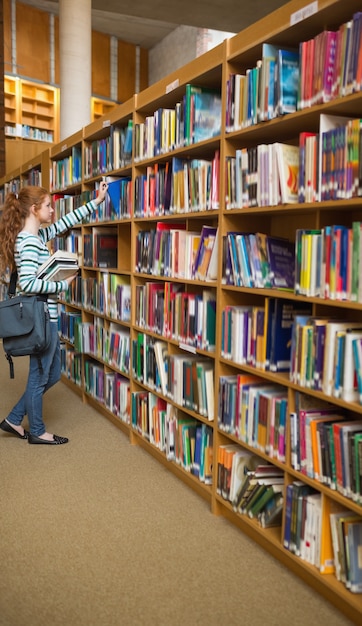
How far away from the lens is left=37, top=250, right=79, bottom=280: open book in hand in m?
3.57

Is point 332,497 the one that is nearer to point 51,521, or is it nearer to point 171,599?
point 171,599

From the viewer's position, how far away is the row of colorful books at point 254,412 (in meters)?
2.38

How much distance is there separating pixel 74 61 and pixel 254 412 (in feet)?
21.3

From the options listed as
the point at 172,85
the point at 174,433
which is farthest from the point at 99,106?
the point at 174,433

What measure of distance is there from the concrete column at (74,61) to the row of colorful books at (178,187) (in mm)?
4400

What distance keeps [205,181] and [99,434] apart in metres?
2.01

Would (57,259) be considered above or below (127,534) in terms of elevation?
above

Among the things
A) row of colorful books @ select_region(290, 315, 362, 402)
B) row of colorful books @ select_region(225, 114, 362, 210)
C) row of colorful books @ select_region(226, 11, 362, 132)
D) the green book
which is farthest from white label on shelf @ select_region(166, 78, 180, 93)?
the green book

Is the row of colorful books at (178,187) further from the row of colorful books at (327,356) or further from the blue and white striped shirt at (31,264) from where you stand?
the row of colorful books at (327,356)

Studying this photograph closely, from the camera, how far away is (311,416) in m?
2.21

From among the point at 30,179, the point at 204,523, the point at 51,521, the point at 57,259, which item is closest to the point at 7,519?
the point at 51,521

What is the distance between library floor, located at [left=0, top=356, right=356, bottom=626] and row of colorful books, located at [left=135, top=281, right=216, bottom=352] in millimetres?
821

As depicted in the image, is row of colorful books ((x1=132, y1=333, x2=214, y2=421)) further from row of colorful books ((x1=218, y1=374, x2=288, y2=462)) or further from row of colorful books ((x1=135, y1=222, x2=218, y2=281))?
row of colorful books ((x1=135, y1=222, x2=218, y2=281))

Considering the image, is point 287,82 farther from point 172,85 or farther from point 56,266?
point 56,266
